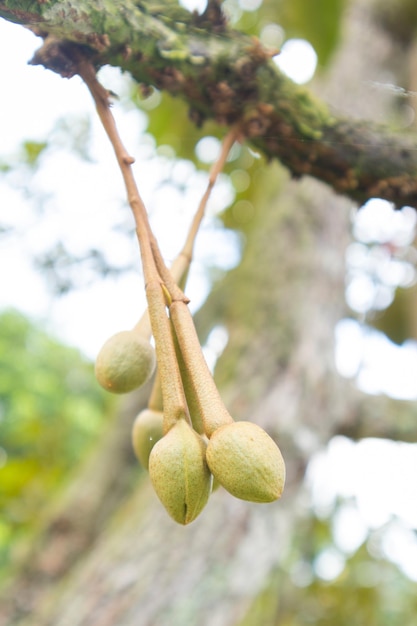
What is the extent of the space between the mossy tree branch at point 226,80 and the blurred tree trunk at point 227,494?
0.89 meters

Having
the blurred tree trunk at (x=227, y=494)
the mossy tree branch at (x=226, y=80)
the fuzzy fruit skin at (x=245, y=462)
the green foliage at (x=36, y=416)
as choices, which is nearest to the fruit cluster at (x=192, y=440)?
the fuzzy fruit skin at (x=245, y=462)

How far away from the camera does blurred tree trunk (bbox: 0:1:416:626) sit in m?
1.42

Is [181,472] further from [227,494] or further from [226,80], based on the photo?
[227,494]

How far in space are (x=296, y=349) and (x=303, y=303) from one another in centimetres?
18

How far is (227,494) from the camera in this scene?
149 centimetres

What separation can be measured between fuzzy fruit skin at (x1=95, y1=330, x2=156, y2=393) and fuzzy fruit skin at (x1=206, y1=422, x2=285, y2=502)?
0.40 feet

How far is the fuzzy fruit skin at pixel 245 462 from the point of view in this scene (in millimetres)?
399

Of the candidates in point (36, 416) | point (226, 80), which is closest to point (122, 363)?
point (226, 80)

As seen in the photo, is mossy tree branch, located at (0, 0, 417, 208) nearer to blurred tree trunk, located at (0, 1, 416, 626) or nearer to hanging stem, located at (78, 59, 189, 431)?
hanging stem, located at (78, 59, 189, 431)

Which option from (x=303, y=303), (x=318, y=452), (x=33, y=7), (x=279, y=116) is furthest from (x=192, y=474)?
(x=303, y=303)

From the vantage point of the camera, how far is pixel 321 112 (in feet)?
2.64

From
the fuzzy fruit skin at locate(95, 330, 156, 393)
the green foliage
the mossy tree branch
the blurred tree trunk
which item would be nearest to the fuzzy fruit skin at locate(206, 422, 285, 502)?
the fuzzy fruit skin at locate(95, 330, 156, 393)

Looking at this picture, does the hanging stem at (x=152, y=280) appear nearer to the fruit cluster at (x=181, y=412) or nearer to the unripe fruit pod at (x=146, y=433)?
the fruit cluster at (x=181, y=412)

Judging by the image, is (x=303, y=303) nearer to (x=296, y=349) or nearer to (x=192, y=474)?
(x=296, y=349)
